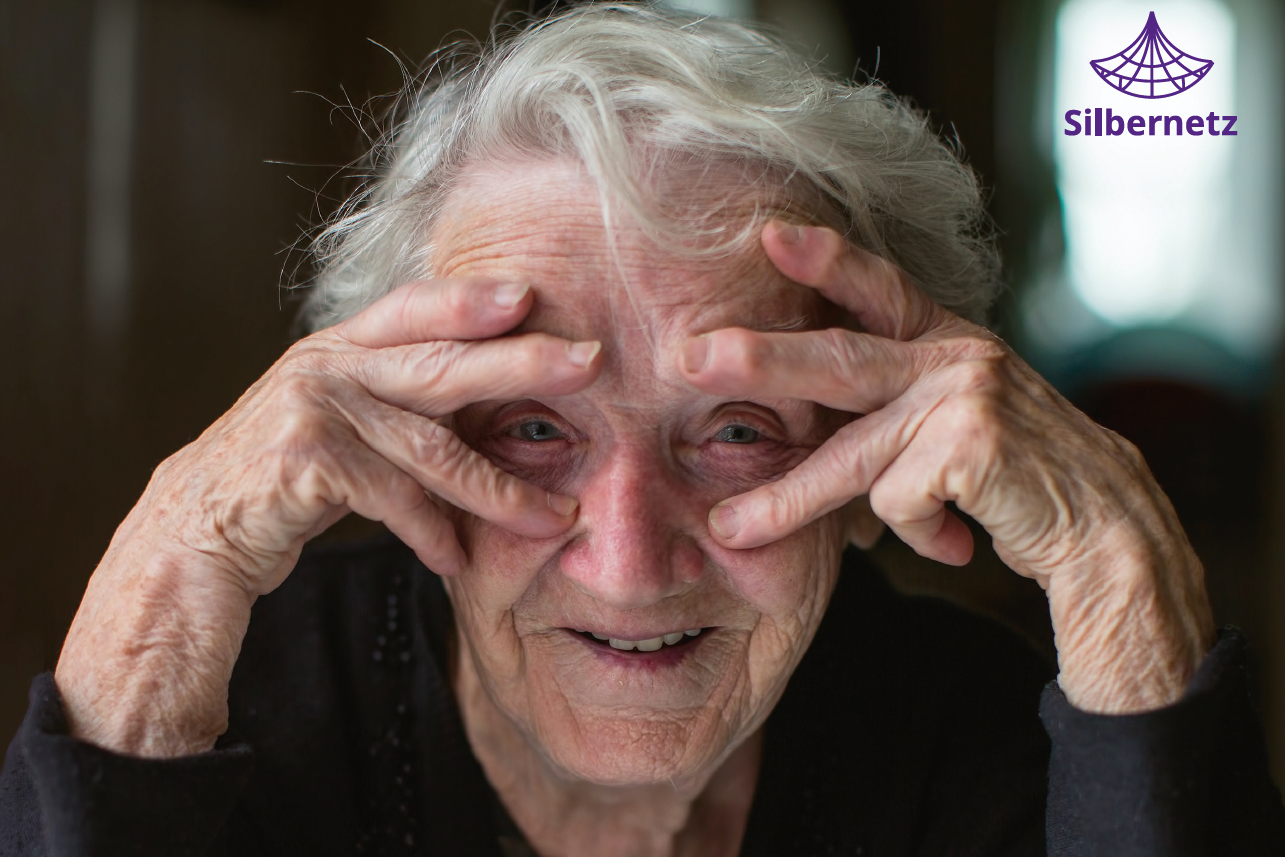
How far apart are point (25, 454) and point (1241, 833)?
2.60 metres

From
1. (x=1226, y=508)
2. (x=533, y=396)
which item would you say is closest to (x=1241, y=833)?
(x=533, y=396)

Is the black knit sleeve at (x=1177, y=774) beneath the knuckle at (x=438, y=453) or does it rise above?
beneath

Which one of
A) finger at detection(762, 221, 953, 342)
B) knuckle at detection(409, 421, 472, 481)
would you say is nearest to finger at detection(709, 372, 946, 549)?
finger at detection(762, 221, 953, 342)

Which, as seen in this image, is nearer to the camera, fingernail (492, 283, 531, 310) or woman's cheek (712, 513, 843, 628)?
fingernail (492, 283, 531, 310)

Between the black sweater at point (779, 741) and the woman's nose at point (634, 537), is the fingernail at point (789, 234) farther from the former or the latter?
the black sweater at point (779, 741)

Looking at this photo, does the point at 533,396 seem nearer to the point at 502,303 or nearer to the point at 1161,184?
the point at 502,303

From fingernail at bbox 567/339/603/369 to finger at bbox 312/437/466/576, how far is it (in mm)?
260

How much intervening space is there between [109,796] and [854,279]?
42.8 inches

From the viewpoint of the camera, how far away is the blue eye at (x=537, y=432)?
142 cm

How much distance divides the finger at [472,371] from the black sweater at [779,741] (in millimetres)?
488

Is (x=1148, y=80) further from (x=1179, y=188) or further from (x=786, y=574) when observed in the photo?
(x=786, y=574)

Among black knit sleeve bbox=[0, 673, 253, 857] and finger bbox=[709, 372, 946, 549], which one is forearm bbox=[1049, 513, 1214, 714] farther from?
black knit sleeve bbox=[0, 673, 253, 857]

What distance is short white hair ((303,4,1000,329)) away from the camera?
1409 mm

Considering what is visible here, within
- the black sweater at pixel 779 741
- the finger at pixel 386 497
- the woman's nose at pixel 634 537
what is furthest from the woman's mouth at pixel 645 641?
the black sweater at pixel 779 741
